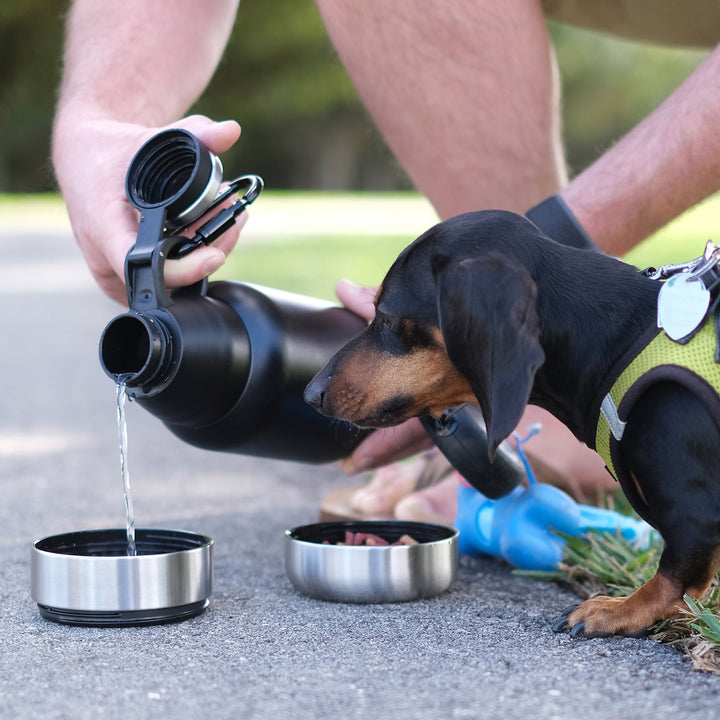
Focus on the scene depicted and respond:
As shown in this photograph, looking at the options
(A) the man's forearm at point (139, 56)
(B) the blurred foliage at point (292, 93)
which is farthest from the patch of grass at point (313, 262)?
(B) the blurred foliage at point (292, 93)

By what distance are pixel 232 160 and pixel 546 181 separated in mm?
30929

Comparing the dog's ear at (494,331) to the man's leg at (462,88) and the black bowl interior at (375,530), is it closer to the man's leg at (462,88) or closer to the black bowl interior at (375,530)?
the black bowl interior at (375,530)

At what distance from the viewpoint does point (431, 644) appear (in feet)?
6.14

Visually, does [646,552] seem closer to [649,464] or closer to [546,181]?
[649,464]

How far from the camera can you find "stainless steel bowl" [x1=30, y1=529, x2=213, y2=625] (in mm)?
1911

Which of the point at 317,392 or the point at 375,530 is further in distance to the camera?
the point at 375,530

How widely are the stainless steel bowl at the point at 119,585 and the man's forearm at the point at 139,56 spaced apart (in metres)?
1.22

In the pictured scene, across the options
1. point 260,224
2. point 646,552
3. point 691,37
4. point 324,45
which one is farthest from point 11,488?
point 324,45

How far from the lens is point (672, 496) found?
5.87 ft

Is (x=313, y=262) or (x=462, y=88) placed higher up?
(x=462, y=88)

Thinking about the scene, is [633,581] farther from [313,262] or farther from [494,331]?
[313,262]

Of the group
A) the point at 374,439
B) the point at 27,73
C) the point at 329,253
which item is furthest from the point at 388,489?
the point at 27,73

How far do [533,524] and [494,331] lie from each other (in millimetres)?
787

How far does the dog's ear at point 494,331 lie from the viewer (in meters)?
1.75
